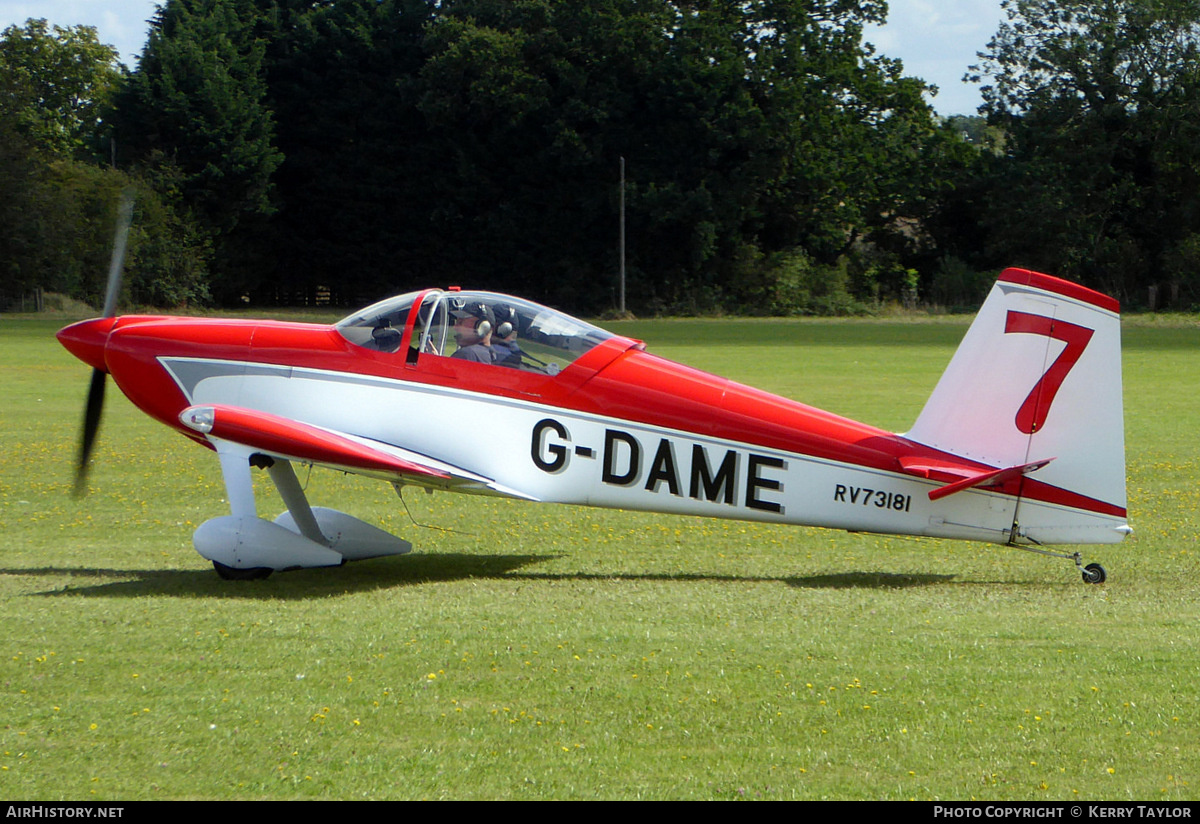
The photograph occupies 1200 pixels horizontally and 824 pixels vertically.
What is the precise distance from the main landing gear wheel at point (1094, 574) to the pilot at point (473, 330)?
4591mm

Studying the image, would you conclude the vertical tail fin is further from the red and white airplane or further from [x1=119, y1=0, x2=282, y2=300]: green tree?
[x1=119, y1=0, x2=282, y2=300]: green tree

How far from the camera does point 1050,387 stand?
844 centimetres

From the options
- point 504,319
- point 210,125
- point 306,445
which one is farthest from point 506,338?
point 210,125

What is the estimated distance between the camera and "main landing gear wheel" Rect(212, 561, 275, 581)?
893 cm

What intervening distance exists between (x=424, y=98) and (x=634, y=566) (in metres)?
57.4

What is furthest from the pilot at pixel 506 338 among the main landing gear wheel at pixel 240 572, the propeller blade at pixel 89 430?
the propeller blade at pixel 89 430

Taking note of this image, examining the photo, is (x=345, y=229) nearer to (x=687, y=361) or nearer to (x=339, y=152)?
(x=339, y=152)

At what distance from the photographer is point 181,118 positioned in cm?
6334

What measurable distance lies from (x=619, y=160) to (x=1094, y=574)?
56503mm

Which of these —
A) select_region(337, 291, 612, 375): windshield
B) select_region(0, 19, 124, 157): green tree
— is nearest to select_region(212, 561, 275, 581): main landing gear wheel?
select_region(337, 291, 612, 375): windshield

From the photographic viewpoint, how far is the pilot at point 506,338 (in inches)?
361

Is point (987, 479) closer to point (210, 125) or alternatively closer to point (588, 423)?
point (588, 423)
